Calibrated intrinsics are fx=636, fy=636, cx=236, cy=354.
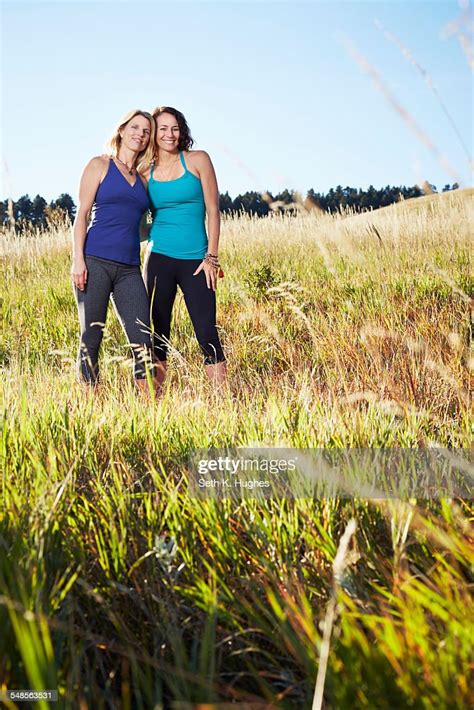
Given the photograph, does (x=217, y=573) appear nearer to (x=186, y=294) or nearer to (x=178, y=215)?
(x=186, y=294)

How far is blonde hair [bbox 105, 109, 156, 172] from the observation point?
397cm

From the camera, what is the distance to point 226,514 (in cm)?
178

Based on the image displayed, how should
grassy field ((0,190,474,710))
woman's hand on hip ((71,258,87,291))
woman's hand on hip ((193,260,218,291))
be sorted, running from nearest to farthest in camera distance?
grassy field ((0,190,474,710)) < woman's hand on hip ((71,258,87,291)) < woman's hand on hip ((193,260,218,291))

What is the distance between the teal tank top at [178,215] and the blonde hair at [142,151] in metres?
0.08

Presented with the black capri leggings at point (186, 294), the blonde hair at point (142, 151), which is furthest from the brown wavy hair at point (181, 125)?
the black capri leggings at point (186, 294)

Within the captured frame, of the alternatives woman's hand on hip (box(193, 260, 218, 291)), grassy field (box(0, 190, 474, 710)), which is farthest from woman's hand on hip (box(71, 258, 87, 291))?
grassy field (box(0, 190, 474, 710))

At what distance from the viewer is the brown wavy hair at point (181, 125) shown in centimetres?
402

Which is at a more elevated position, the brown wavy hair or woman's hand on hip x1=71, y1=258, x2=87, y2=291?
the brown wavy hair

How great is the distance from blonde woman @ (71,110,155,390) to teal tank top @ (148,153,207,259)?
0.36 ft

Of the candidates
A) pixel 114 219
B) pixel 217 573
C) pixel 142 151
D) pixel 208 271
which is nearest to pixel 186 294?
pixel 208 271

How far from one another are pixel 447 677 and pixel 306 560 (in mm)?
602

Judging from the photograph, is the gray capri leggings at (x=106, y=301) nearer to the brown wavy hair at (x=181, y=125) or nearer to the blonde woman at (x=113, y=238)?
the blonde woman at (x=113, y=238)

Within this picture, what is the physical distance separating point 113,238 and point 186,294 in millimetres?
588

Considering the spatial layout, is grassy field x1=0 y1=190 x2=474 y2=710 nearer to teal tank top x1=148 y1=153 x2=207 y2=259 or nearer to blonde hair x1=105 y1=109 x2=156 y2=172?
teal tank top x1=148 y1=153 x2=207 y2=259
